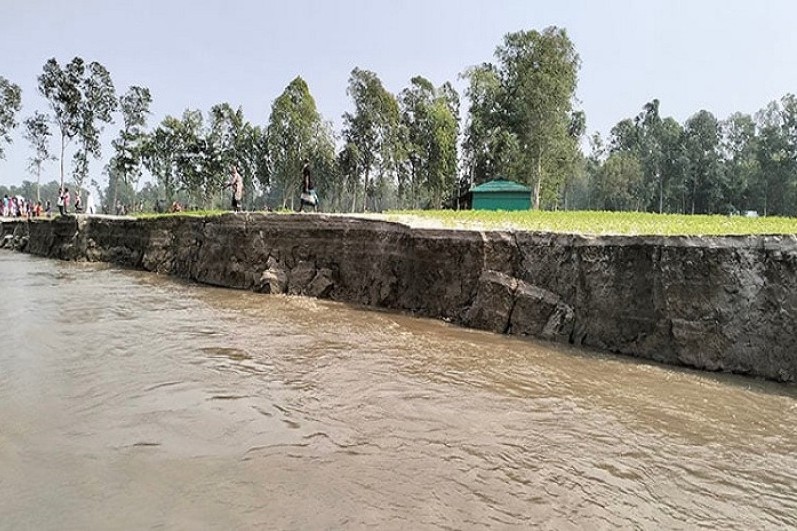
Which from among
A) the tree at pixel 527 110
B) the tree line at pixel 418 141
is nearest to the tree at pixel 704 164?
the tree line at pixel 418 141

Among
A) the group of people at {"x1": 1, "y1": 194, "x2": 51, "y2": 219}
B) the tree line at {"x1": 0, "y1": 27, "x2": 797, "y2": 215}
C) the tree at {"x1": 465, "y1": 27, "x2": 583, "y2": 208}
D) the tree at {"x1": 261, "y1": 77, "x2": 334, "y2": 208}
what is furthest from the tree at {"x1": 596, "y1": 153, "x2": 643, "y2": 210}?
the group of people at {"x1": 1, "y1": 194, "x2": 51, "y2": 219}

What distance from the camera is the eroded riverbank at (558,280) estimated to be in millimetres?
7020

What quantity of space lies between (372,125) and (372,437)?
36.5 meters

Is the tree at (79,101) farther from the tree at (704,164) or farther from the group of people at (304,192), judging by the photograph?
the tree at (704,164)

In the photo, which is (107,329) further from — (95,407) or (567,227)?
(567,227)

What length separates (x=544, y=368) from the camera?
22.4 feet


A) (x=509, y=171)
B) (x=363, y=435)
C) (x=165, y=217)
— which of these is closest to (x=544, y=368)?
(x=363, y=435)

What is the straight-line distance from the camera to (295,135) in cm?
3828

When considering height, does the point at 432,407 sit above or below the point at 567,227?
below

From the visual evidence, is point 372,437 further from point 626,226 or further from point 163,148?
point 163,148

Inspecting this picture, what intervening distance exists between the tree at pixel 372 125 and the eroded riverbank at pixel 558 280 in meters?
24.6

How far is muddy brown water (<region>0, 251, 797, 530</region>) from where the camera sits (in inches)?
127

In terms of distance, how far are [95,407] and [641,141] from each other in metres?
73.5

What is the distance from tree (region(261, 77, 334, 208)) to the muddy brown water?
3127 centimetres
